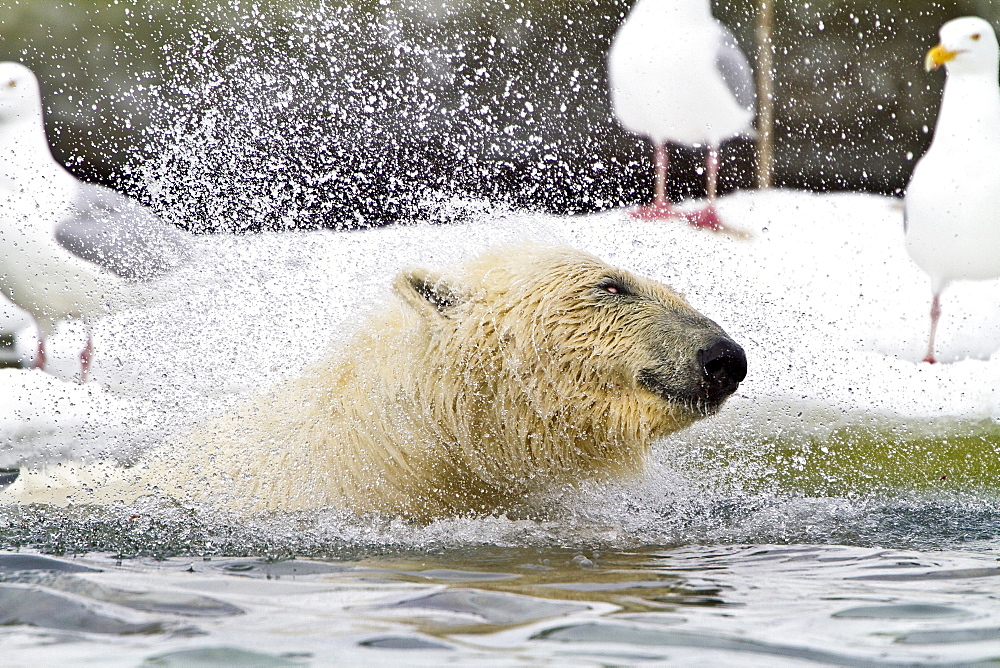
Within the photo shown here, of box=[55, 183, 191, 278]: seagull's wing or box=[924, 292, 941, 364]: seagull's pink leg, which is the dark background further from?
box=[924, 292, 941, 364]: seagull's pink leg

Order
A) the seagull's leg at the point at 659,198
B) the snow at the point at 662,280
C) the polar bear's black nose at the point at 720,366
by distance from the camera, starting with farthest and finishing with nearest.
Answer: the seagull's leg at the point at 659,198 < the snow at the point at 662,280 < the polar bear's black nose at the point at 720,366

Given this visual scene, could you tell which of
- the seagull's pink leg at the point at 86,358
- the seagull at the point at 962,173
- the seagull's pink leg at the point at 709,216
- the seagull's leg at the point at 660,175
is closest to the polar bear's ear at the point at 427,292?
the seagull's pink leg at the point at 86,358

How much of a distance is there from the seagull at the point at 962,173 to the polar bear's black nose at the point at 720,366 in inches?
201

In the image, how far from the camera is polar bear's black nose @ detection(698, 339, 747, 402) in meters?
3.21

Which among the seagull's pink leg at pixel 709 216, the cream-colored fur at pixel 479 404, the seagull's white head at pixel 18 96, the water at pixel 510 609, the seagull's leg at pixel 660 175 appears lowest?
the water at pixel 510 609

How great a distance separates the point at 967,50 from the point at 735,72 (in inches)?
74.8

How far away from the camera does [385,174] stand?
36.0 feet

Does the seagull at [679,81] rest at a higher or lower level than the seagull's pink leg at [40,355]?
higher

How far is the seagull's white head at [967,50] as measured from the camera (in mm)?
7363

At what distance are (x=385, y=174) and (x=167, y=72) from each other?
246cm

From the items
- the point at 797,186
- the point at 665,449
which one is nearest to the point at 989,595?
the point at 665,449

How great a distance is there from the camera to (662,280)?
422 cm

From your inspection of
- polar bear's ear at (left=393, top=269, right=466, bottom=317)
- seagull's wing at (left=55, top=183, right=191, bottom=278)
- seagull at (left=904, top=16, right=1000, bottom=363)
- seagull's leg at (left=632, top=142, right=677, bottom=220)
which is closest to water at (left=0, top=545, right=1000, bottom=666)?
polar bear's ear at (left=393, top=269, right=466, bottom=317)

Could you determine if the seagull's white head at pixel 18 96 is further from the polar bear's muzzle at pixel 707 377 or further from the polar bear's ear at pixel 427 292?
the polar bear's muzzle at pixel 707 377
